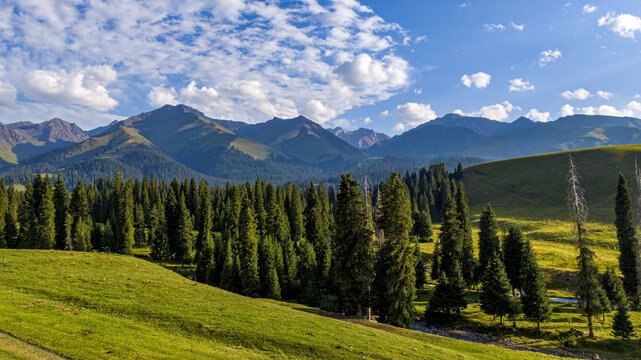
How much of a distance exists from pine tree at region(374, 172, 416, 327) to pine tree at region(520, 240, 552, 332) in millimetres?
19887

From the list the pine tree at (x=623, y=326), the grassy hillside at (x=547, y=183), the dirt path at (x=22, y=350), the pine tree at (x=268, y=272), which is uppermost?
the grassy hillside at (x=547, y=183)

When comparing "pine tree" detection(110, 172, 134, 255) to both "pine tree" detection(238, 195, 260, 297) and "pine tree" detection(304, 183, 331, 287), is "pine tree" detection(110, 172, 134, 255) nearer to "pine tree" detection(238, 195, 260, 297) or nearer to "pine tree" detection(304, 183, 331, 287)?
"pine tree" detection(238, 195, 260, 297)

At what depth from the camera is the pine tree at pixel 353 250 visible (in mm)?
44875

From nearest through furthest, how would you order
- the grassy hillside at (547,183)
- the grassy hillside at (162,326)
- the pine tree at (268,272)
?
the grassy hillside at (162,326), the pine tree at (268,272), the grassy hillside at (547,183)

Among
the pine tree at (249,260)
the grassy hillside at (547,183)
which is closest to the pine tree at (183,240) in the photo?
the pine tree at (249,260)

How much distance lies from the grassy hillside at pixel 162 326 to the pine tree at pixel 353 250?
33.4 feet

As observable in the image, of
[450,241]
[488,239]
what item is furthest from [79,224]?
[488,239]

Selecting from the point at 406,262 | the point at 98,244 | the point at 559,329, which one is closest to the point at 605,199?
the point at 559,329

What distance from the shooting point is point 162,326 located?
26125 mm

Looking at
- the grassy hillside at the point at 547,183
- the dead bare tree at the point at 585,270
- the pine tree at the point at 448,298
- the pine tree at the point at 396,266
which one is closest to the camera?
the dead bare tree at the point at 585,270

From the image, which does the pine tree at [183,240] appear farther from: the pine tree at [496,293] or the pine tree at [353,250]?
the pine tree at [496,293]

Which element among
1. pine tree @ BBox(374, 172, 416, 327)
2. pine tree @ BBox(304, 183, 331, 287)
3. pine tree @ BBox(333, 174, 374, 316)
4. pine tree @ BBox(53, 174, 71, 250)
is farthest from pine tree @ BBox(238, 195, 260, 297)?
pine tree @ BBox(53, 174, 71, 250)

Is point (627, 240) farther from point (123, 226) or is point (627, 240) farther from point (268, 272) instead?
point (123, 226)

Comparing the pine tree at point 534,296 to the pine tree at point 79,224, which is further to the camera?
the pine tree at point 79,224
